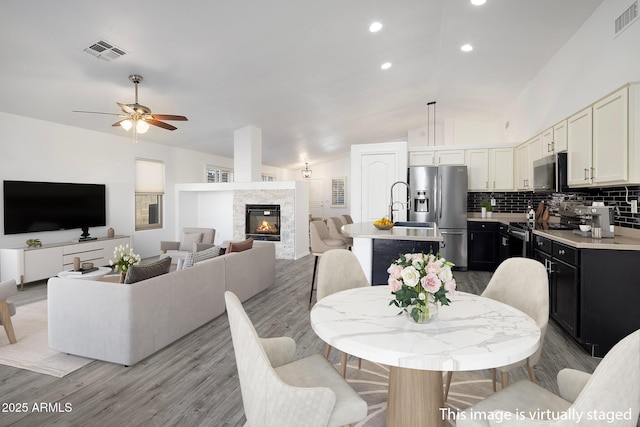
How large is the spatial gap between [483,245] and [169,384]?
5244 millimetres

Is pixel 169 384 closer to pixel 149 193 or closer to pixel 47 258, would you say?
pixel 47 258

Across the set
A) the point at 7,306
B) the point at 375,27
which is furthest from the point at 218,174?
the point at 7,306

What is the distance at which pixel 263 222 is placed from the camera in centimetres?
748

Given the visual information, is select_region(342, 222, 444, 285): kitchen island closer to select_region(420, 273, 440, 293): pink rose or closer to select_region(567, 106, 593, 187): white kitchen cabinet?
select_region(420, 273, 440, 293): pink rose

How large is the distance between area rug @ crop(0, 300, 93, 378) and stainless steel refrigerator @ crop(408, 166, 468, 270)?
513cm

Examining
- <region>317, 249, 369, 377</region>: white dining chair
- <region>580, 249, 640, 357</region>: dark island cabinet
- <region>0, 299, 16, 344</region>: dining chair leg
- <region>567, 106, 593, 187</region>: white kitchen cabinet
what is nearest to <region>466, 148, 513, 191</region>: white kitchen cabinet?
<region>567, 106, 593, 187</region>: white kitchen cabinet

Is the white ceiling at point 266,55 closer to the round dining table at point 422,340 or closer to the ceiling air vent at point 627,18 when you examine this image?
the ceiling air vent at point 627,18

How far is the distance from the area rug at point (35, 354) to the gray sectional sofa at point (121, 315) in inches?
3.0

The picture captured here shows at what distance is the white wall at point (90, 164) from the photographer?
481 centimetres

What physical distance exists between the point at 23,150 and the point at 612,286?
7185 mm

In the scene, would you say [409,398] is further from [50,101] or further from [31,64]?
[50,101]

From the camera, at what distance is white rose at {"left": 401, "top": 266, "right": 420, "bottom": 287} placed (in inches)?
52.5

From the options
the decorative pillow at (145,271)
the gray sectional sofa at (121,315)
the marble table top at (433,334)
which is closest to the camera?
the marble table top at (433,334)

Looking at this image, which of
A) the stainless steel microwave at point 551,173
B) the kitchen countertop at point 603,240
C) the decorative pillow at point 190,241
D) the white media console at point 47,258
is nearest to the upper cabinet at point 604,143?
the stainless steel microwave at point 551,173
